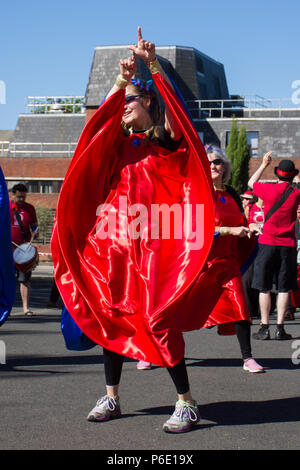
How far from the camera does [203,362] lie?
280 inches

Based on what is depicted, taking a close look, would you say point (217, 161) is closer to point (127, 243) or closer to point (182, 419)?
point (127, 243)

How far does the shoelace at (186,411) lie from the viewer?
4480 mm

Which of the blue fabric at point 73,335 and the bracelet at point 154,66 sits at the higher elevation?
the bracelet at point 154,66

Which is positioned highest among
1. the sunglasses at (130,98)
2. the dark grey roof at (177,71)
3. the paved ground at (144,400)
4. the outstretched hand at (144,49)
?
the dark grey roof at (177,71)

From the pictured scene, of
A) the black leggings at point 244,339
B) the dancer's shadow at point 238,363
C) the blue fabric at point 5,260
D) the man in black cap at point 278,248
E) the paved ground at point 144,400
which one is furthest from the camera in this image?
the man in black cap at point 278,248

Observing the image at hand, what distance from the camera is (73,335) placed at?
4.80m

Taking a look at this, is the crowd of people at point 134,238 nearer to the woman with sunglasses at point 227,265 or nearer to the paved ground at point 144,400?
the paved ground at point 144,400

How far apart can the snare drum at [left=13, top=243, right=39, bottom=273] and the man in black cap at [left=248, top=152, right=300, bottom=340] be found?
320cm

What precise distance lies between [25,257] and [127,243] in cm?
624

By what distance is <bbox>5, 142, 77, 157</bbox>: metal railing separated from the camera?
4847cm

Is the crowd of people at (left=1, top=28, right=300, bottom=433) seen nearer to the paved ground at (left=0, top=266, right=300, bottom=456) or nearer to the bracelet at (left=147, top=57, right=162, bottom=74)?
the bracelet at (left=147, top=57, right=162, bottom=74)

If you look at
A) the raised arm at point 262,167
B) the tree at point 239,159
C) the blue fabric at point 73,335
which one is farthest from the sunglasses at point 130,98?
the tree at point 239,159

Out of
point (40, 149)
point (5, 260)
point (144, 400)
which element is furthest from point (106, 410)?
point (40, 149)

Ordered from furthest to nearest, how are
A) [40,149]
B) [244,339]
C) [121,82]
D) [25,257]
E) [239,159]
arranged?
[40,149], [239,159], [25,257], [244,339], [121,82]
